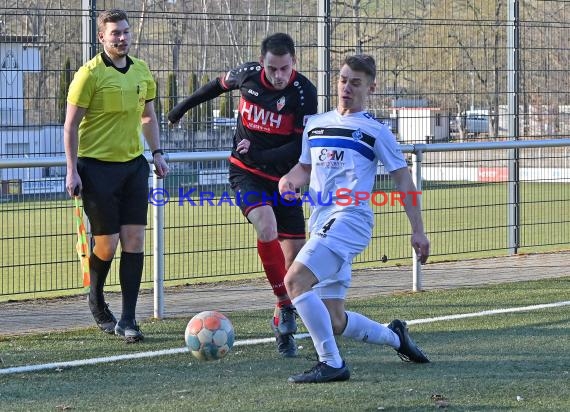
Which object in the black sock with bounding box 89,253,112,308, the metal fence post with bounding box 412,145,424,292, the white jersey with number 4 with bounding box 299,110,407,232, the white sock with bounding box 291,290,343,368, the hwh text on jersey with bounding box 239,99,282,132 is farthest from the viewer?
the metal fence post with bounding box 412,145,424,292

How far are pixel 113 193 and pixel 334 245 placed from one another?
2188 mm

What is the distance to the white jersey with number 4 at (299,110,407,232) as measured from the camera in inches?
258

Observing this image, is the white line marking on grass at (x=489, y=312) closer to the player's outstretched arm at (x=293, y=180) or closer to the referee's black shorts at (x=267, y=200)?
the referee's black shorts at (x=267, y=200)

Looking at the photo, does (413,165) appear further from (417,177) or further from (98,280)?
(98,280)

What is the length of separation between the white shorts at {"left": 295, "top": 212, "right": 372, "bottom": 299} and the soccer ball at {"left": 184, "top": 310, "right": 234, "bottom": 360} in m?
0.73

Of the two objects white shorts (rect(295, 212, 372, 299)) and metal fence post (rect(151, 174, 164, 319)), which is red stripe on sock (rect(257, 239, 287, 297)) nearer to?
white shorts (rect(295, 212, 372, 299))

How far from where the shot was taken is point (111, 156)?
316 inches

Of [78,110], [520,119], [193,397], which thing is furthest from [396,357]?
[520,119]

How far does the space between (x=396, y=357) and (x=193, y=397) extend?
1.73 metres

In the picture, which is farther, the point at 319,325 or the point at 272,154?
the point at 272,154

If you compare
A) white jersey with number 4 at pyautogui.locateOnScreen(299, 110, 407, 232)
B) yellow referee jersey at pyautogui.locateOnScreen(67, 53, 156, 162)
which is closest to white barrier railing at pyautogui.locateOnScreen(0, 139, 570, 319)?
yellow referee jersey at pyautogui.locateOnScreen(67, 53, 156, 162)

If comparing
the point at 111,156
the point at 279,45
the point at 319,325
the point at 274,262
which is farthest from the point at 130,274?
the point at 319,325

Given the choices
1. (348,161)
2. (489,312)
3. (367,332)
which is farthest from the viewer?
(489,312)

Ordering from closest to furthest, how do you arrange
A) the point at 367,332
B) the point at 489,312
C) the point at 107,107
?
the point at 367,332
the point at 107,107
the point at 489,312
